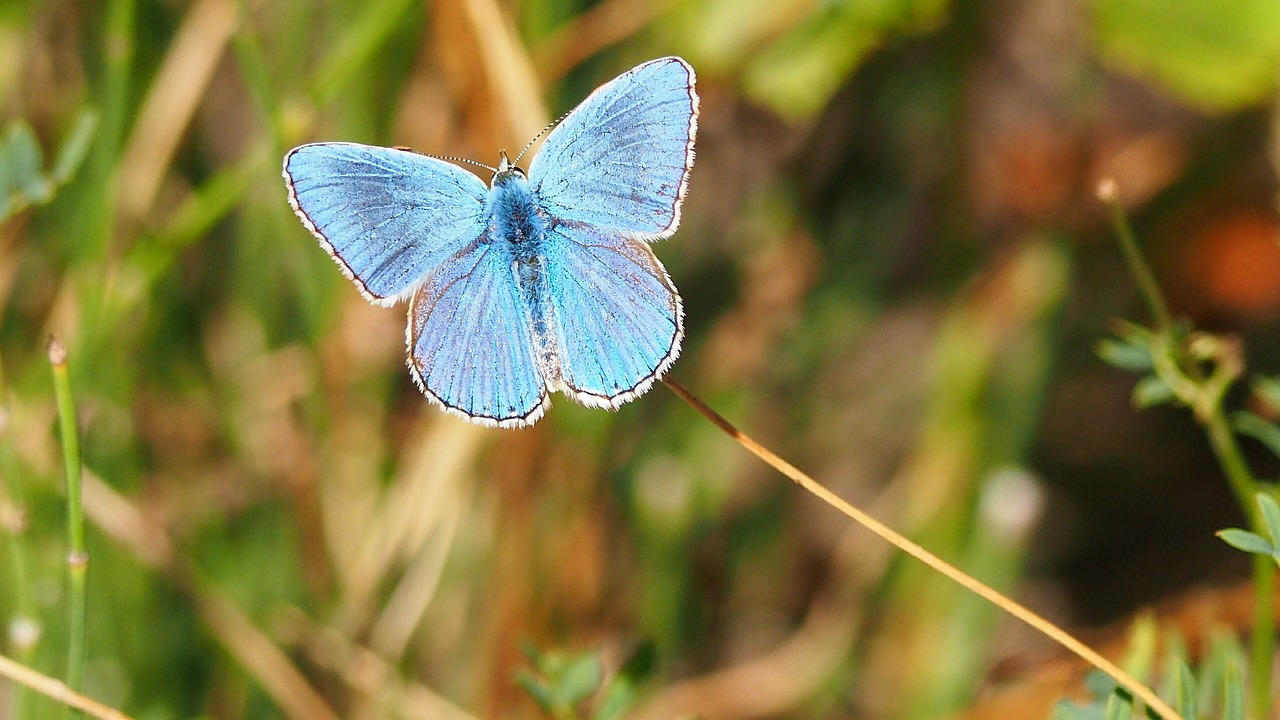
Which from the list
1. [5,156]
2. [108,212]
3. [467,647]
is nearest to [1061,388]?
[467,647]

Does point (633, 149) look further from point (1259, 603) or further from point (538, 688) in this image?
point (1259, 603)

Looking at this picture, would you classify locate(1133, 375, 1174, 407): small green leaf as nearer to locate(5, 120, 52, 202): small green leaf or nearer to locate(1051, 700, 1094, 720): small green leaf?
locate(1051, 700, 1094, 720): small green leaf

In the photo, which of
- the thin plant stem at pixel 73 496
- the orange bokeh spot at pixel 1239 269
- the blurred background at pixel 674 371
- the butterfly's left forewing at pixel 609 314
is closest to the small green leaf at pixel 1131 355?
the butterfly's left forewing at pixel 609 314

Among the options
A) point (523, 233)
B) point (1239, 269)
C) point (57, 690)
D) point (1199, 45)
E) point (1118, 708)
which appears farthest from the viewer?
point (1239, 269)

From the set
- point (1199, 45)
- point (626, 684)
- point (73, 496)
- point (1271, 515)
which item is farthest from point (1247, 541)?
point (1199, 45)

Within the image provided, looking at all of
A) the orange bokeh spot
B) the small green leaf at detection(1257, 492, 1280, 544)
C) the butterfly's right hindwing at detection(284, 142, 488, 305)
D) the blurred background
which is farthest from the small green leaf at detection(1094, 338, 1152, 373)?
the orange bokeh spot

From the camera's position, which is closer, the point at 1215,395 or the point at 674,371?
the point at 1215,395

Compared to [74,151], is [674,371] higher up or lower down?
lower down
